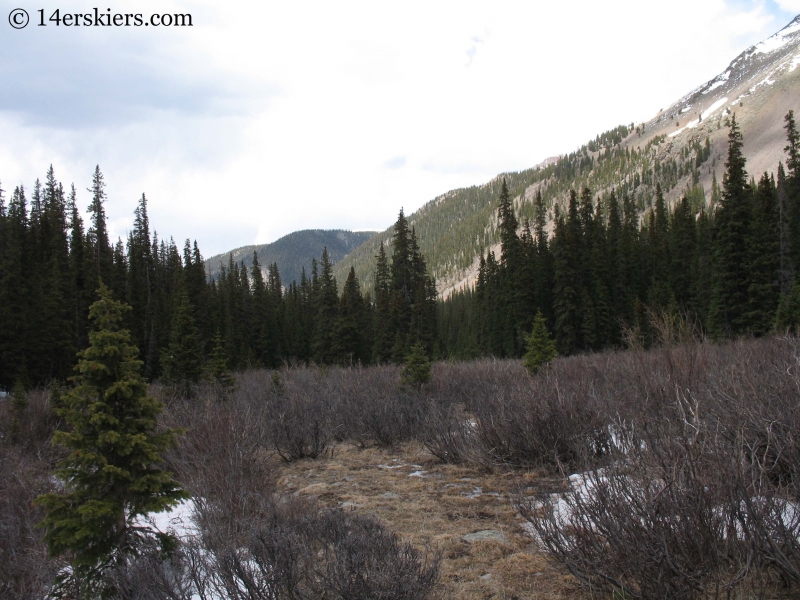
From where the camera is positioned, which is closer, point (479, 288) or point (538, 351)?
point (538, 351)

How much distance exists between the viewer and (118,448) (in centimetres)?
355

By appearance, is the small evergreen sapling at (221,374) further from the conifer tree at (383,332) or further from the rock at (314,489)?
the conifer tree at (383,332)

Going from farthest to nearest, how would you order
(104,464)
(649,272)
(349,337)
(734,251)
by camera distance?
(649,272), (349,337), (734,251), (104,464)

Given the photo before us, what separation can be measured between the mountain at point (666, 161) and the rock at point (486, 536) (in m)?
112

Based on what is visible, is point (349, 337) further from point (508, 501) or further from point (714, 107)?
point (714, 107)

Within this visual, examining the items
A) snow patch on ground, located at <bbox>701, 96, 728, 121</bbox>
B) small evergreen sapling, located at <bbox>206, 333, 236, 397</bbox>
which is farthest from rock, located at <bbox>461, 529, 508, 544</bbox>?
snow patch on ground, located at <bbox>701, 96, 728, 121</bbox>

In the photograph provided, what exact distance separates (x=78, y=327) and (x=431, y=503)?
41562 mm

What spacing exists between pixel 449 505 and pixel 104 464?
11.4 feet

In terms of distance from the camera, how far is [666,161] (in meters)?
145

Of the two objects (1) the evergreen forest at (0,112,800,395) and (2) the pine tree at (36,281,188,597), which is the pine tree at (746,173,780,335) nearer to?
(1) the evergreen forest at (0,112,800,395)

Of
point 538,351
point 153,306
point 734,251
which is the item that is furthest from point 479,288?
point 538,351

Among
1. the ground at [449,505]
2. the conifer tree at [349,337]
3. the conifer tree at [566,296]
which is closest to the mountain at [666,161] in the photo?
the conifer tree at [349,337]

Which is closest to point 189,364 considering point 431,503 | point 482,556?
point 431,503

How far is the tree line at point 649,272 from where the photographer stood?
29.3m
